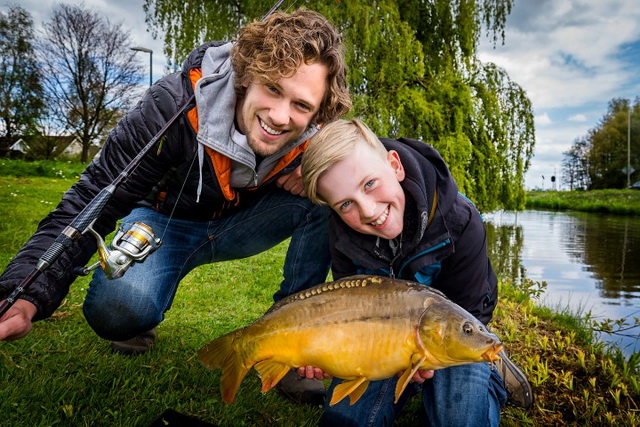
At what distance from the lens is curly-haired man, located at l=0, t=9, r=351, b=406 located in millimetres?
2484

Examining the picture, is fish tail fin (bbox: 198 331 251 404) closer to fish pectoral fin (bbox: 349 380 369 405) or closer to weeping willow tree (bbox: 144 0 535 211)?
fish pectoral fin (bbox: 349 380 369 405)

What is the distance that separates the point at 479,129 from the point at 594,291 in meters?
3.00

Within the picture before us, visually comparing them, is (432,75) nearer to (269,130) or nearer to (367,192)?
(269,130)

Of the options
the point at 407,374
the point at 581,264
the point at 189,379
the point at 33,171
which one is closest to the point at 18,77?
the point at 33,171

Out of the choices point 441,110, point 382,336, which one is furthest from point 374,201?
point 441,110

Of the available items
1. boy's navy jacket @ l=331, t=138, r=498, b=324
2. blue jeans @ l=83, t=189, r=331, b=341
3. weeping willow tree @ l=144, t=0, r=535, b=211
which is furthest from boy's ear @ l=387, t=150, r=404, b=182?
weeping willow tree @ l=144, t=0, r=535, b=211

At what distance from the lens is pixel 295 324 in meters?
1.80

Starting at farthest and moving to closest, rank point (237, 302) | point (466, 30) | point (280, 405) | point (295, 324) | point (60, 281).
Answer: point (466, 30), point (237, 302), point (280, 405), point (60, 281), point (295, 324)

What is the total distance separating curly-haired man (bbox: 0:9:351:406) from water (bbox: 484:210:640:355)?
2996mm

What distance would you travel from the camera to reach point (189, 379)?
2.53 meters

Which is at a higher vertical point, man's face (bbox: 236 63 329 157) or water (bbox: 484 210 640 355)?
man's face (bbox: 236 63 329 157)

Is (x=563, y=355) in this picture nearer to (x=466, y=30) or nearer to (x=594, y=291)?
(x=594, y=291)

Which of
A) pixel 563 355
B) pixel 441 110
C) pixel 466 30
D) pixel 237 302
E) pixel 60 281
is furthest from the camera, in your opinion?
pixel 466 30

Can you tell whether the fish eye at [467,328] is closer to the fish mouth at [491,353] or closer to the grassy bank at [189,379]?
the fish mouth at [491,353]
